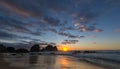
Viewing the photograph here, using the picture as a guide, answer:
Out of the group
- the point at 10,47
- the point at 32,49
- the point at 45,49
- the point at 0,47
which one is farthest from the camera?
the point at 45,49

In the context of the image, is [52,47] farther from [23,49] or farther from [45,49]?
[23,49]

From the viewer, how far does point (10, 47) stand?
135750mm

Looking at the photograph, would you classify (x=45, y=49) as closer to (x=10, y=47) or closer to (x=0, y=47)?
(x=10, y=47)

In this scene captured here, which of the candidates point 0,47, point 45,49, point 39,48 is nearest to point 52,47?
point 45,49

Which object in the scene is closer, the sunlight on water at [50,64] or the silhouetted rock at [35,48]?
the sunlight on water at [50,64]

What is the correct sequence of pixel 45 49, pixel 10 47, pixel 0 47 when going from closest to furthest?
pixel 0 47 < pixel 10 47 < pixel 45 49

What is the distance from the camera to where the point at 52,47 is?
18325cm

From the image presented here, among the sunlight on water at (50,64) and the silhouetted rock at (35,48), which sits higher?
the silhouetted rock at (35,48)

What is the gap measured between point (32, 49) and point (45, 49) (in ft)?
70.0

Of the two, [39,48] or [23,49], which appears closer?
[23,49]

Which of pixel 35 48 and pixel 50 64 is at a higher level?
pixel 35 48

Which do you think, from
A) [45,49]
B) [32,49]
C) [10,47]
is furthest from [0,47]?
[45,49]

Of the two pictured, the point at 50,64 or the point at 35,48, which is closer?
the point at 50,64

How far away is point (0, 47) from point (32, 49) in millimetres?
41515
